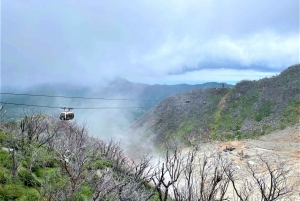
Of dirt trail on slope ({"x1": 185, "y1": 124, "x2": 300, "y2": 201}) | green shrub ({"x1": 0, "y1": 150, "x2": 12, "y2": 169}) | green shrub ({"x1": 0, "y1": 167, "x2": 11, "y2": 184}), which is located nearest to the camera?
green shrub ({"x1": 0, "y1": 167, "x2": 11, "y2": 184})

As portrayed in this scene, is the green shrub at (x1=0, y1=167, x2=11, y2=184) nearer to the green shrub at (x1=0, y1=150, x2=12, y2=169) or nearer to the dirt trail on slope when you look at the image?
the green shrub at (x1=0, y1=150, x2=12, y2=169)

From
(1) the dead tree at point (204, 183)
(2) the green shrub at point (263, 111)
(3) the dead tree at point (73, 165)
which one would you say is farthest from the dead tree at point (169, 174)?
(2) the green shrub at point (263, 111)

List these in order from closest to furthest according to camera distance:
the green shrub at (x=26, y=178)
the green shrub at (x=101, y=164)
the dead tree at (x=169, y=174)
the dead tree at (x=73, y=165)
→ the dead tree at (x=73, y=165), the dead tree at (x=169, y=174), the green shrub at (x=26, y=178), the green shrub at (x=101, y=164)

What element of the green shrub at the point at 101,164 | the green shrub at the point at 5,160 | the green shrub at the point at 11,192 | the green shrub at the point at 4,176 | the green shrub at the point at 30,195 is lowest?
the green shrub at the point at 101,164

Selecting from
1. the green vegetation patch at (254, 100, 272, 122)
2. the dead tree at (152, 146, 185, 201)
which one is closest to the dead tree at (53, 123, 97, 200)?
the dead tree at (152, 146, 185, 201)

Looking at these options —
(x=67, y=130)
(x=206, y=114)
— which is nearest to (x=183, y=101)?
(x=206, y=114)

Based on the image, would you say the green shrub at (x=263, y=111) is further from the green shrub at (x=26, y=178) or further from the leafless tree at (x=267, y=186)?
the green shrub at (x=26, y=178)

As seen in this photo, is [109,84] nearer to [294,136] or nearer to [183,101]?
[183,101]

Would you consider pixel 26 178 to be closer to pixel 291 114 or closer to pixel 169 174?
pixel 169 174
